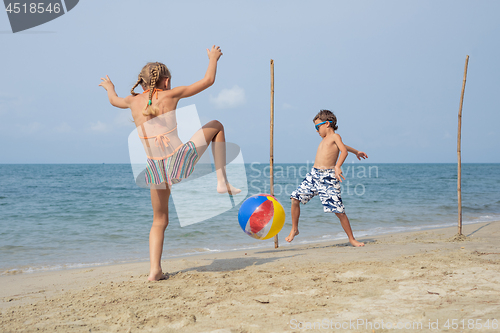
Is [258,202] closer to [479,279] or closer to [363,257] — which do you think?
[363,257]

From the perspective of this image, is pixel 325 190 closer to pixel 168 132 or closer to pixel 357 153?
pixel 357 153

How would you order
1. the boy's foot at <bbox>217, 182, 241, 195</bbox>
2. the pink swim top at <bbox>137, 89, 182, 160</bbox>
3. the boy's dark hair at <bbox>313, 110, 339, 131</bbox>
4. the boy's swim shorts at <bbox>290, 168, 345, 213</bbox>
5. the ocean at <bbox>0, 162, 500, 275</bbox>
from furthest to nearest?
the ocean at <bbox>0, 162, 500, 275</bbox> → the boy's dark hair at <bbox>313, 110, 339, 131</bbox> → the boy's swim shorts at <bbox>290, 168, 345, 213</bbox> → the pink swim top at <bbox>137, 89, 182, 160</bbox> → the boy's foot at <bbox>217, 182, 241, 195</bbox>

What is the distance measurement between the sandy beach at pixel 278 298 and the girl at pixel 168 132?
1.05 metres

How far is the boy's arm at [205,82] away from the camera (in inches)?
138

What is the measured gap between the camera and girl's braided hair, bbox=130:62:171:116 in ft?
11.6

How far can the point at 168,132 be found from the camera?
3588mm

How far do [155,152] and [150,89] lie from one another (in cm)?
63

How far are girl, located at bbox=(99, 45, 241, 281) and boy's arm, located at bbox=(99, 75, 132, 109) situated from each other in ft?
0.26

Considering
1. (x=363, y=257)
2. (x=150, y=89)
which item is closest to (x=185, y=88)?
(x=150, y=89)

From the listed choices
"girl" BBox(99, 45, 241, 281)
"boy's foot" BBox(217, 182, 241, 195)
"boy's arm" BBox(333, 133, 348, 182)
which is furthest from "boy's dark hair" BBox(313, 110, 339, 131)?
"boy's foot" BBox(217, 182, 241, 195)

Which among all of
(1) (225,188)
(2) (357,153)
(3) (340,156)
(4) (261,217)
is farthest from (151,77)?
(2) (357,153)

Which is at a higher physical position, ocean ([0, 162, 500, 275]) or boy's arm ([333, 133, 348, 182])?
boy's arm ([333, 133, 348, 182])

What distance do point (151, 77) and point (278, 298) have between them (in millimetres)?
2450

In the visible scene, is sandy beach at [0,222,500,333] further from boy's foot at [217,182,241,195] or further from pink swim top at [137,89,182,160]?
pink swim top at [137,89,182,160]
